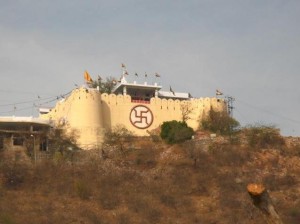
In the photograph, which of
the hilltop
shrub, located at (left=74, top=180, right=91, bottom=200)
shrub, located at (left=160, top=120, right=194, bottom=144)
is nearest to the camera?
the hilltop

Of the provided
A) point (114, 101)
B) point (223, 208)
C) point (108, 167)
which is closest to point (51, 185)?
point (108, 167)

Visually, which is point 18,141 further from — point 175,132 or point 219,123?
point 219,123

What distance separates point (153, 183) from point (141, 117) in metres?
10.7

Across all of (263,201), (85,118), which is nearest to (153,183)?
(85,118)

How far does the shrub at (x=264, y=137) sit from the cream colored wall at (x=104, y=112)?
527cm

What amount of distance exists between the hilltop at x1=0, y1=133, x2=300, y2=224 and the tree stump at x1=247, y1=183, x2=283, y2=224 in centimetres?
1692

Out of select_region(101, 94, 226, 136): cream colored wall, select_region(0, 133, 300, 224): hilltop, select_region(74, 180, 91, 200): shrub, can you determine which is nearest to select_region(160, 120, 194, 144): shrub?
select_region(0, 133, 300, 224): hilltop

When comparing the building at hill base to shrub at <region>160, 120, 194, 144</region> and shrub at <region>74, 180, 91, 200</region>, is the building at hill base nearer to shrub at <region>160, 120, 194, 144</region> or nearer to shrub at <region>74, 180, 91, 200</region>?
shrub at <region>160, 120, 194, 144</region>

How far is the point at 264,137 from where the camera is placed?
36.9 m

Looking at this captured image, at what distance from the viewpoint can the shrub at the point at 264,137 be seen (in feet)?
120

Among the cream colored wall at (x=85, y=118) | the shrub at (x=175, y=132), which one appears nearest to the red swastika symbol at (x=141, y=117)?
the shrub at (x=175, y=132)

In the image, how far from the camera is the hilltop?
955 inches

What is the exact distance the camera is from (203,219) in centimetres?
2431

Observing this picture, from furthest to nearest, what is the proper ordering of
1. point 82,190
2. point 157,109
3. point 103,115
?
point 157,109 < point 103,115 < point 82,190
